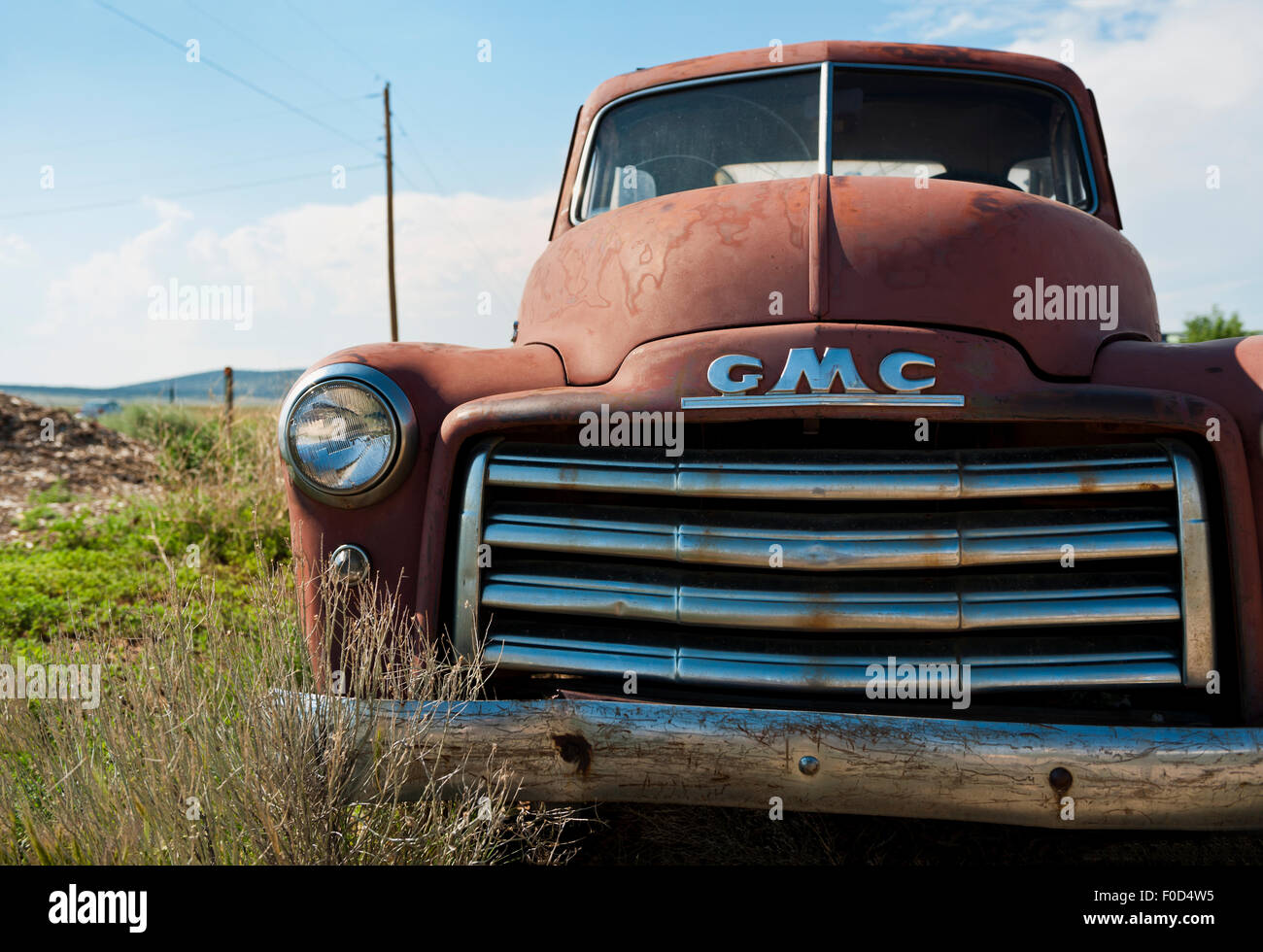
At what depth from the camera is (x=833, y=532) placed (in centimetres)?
202

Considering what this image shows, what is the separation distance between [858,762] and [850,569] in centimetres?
42

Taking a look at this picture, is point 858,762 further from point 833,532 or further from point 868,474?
point 868,474

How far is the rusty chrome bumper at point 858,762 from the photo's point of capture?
174 cm

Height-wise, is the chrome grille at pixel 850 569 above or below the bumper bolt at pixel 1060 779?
above

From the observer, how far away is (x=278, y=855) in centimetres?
190

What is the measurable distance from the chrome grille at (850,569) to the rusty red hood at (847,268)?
0.42 meters

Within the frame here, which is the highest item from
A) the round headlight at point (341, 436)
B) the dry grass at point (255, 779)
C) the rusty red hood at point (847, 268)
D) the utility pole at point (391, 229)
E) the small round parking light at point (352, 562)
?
the utility pole at point (391, 229)

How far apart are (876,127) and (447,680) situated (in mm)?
2447

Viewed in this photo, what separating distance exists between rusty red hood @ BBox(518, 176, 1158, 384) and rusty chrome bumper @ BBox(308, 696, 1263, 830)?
95 cm

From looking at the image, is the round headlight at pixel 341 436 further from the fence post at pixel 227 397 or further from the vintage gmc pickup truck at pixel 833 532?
the fence post at pixel 227 397

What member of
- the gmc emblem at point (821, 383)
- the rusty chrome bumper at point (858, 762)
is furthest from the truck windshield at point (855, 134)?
the rusty chrome bumper at point (858, 762)
